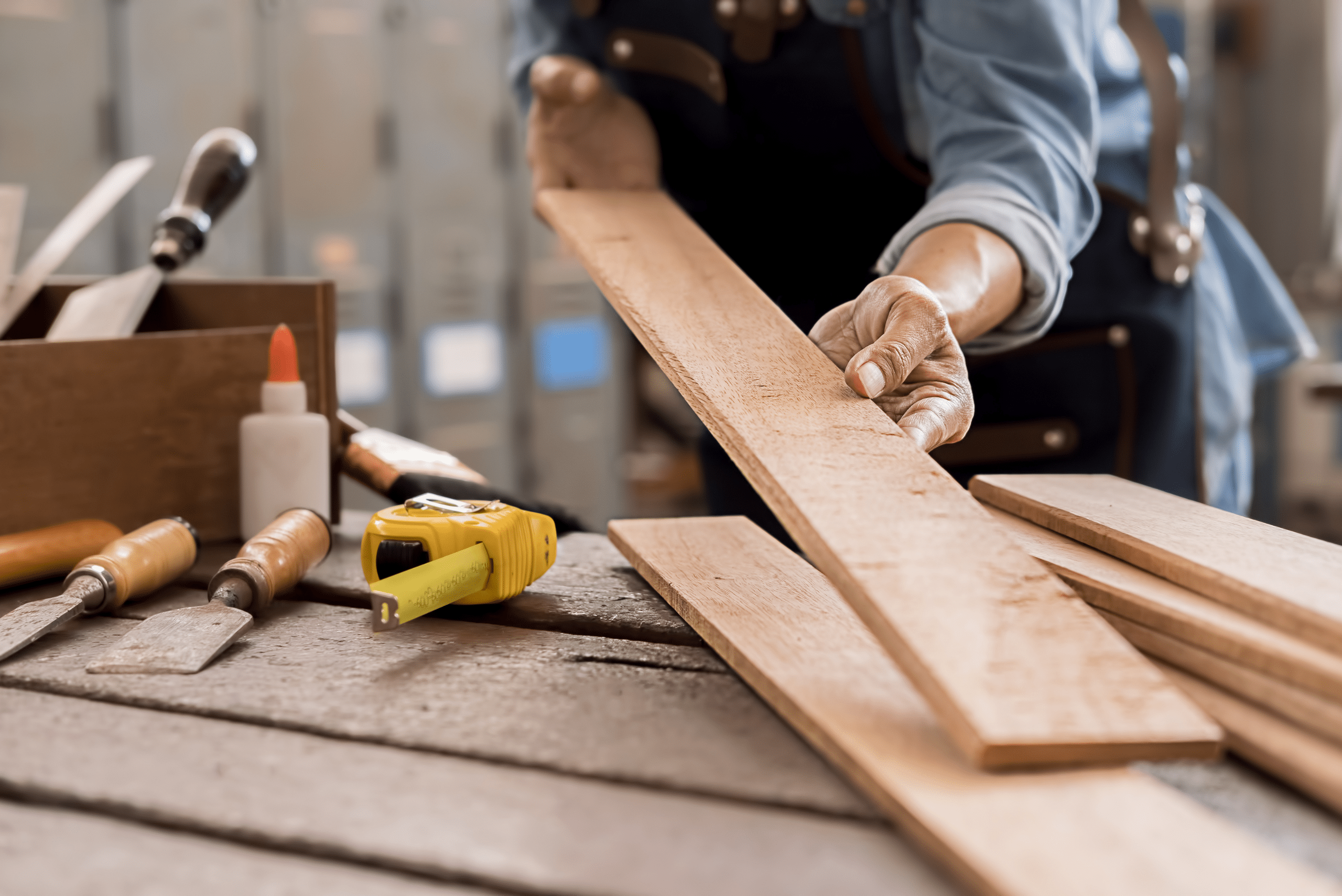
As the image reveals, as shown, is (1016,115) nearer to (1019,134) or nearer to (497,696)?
(1019,134)

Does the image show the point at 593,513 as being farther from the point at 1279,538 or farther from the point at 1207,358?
the point at 1279,538

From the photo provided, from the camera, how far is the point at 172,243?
3.67 ft

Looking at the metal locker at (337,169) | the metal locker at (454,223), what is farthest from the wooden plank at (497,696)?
the metal locker at (454,223)

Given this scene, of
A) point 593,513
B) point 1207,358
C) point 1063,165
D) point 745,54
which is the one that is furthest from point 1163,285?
point 593,513

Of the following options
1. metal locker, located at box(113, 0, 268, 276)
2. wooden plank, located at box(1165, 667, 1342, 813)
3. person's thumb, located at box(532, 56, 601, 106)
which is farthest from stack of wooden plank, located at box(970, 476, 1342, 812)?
metal locker, located at box(113, 0, 268, 276)

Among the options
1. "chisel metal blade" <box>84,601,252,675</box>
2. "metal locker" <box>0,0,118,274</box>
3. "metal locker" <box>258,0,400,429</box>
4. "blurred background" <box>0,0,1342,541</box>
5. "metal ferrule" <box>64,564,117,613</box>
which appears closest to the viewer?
"chisel metal blade" <box>84,601,252,675</box>

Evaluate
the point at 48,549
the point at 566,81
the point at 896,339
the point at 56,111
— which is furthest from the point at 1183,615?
the point at 56,111

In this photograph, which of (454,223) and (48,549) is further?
(454,223)

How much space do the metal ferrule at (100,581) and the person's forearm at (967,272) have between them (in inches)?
23.1

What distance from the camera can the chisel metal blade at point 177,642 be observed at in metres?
0.61

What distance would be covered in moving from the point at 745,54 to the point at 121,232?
1860 millimetres

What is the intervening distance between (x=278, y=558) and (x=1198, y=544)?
579 millimetres

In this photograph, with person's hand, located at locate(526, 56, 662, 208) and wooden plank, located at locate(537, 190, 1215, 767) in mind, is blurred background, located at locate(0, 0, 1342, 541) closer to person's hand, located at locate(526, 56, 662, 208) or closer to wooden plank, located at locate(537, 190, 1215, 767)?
person's hand, located at locate(526, 56, 662, 208)

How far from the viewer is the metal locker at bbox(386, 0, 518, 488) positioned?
311 centimetres
